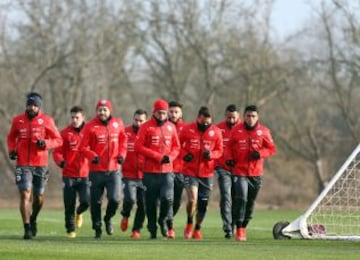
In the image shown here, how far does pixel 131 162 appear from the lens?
24609 millimetres

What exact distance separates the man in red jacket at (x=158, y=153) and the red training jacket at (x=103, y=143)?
1.61 ft

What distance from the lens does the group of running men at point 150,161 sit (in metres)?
21.7

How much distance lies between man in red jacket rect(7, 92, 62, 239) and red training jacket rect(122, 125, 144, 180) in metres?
2.67

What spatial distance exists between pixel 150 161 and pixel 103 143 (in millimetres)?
915

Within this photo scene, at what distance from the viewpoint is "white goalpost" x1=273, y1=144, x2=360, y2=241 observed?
21469 millimetres

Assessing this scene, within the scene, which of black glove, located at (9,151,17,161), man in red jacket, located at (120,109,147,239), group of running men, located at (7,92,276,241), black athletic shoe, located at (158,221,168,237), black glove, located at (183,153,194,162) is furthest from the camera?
man in red jacket, located at (120,109,147,239)

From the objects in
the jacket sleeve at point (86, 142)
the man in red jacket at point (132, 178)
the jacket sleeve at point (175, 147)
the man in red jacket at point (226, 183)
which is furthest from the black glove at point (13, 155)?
the man in red jacket at point (226, 183)

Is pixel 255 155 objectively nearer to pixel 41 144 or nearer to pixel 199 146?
pixel 199 146

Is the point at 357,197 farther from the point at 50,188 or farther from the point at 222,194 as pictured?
the point at 50,188

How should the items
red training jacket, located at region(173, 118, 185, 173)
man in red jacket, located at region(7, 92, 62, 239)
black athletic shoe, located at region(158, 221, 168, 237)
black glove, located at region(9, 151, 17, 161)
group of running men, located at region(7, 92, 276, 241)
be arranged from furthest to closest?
red training jacket, located at region(173, 118, 185, 173), black athletic shoe, located at region(158, 221, 168, 237), group of running men, located at region(7, 92, 276, 241), man in red jacket, located at region(7, 92, 62, 239), black glove, located at region(9, 151, 17, 161)

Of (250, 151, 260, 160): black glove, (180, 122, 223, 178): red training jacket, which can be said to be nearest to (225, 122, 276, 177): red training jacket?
(250, 151, 260, 160): black glove

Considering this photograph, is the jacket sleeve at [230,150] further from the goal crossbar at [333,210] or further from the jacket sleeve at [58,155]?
the jacket sleeve at [58,155]

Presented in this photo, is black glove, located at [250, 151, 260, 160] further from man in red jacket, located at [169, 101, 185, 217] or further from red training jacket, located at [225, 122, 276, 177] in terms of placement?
man in red jacket, located at [169, 101, 185, 217]

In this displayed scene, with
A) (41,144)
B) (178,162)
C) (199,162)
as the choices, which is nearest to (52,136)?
(41,144)
